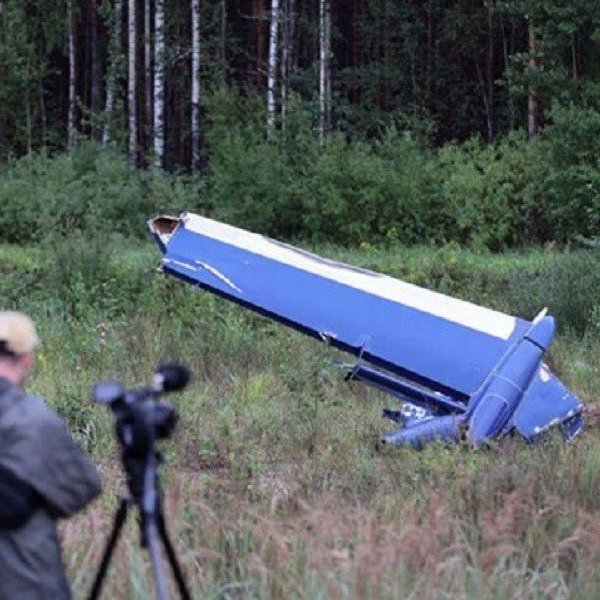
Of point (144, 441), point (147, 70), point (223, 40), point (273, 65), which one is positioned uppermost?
point (144, 441)

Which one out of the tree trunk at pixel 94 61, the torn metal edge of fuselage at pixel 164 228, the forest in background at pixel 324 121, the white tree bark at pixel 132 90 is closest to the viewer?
Answer: the torn metal edge of fuselage at pixel 164 228

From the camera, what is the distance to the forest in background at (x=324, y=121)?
21047mm

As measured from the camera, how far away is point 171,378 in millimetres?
3768

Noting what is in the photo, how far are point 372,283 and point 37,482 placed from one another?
220 inches

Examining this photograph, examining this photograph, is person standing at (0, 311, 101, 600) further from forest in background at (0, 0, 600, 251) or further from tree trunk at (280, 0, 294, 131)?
tree trunk at (280, 0, 294, 131)

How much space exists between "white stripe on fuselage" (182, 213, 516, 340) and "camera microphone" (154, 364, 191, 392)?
5.18 metres

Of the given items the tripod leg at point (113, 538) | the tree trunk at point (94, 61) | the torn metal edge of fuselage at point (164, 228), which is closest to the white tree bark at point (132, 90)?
the tree trunk at point (94, 61)

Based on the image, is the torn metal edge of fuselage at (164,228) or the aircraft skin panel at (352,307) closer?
the aircraft skin panel at (352,307)

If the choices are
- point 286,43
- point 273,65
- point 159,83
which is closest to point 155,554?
point 273,65

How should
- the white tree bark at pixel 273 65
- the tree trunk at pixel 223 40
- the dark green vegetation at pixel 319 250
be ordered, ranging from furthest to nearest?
the tree trunk at pixel 223 40, the white tree bark at pixel 273 65, the dark green vegetation at pixel 319 250

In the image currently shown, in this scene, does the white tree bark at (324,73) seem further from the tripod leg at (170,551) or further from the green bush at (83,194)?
the tripod leg at (170,551)

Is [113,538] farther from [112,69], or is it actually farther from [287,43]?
[112,69]

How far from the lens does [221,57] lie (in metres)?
31.5

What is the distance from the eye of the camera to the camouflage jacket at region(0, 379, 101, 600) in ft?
11.9
